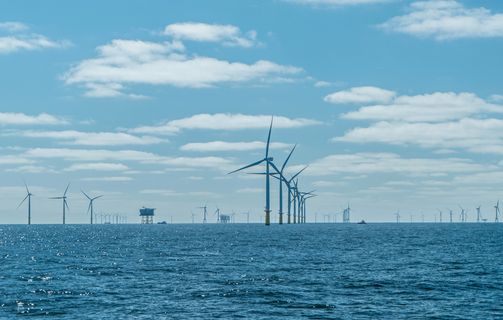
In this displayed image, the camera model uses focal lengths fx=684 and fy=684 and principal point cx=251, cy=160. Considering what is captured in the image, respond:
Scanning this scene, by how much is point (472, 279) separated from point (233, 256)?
51.1 meters

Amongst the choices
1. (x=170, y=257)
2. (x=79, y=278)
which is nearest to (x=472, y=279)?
(x=79, y=278)

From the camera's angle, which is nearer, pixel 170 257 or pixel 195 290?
pixel 195 290

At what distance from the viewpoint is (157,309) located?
6041 centimetres

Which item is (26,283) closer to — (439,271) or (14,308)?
(14,308)

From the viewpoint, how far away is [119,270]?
97.4 meters

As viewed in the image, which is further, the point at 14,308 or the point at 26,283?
the point at 26,283

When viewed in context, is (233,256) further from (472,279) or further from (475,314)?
(475,314)

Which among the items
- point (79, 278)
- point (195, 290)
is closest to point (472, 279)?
point (195, 290)

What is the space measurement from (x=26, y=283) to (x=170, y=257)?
44932 millimetres

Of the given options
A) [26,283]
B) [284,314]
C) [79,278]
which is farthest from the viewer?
[79,278]

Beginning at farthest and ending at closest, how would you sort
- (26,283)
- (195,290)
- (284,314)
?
(26,283) → (195,290) → (284,314)

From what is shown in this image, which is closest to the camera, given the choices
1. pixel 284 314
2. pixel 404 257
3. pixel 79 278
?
pixel 284 314

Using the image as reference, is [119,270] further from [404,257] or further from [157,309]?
[404,257]

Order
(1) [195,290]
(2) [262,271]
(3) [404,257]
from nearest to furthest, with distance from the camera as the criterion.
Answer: (1) [195,290] < (2) [262,271] < (3) [404,257]
